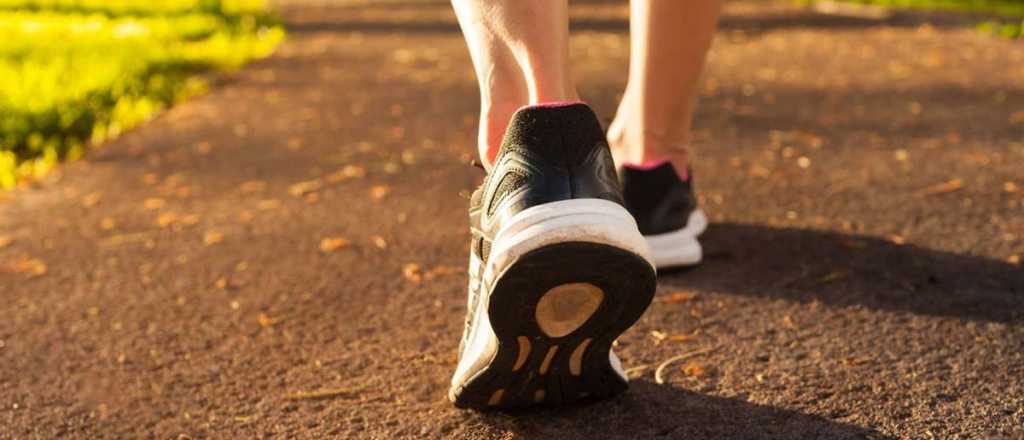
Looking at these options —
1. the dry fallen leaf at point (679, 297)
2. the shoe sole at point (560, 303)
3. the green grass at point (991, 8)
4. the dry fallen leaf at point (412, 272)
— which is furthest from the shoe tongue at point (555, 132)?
the green grass at point (991, 8)

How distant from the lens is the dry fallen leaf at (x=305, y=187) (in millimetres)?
4012

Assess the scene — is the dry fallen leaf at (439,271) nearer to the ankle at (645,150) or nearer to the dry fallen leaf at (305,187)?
the ankle at (645,150)

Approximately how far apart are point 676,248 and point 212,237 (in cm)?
130

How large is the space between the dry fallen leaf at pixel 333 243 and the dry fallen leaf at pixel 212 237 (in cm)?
29

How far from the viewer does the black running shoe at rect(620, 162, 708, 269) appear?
288 centimetres

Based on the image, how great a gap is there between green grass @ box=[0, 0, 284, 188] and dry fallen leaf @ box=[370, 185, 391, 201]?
49.1 inches

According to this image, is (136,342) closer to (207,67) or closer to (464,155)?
(464,155)

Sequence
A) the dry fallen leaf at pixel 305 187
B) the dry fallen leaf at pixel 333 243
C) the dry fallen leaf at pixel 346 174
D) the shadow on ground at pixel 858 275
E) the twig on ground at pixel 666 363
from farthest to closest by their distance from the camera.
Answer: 1. the dry fallen leaf at pixel 346 174
2. the dry fallen leaf at pixel 305 187
3. the dry fallen leaf at pixel 333 243
4. the shadow on ground at pixel 858 275
5. the twig on ground at pixel 666 363

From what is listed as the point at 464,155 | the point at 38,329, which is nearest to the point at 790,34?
the point at 464,155

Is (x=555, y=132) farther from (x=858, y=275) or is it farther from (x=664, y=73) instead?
(x=858, y=275)

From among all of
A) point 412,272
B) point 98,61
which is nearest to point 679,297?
point 412,272

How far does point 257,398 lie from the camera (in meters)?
2.25

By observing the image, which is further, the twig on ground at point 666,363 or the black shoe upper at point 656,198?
the black shoe upper at point 656,198

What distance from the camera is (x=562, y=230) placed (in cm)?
171
